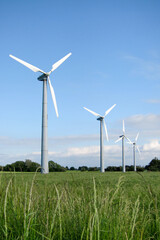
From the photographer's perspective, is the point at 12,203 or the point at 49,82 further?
the point at 49,82

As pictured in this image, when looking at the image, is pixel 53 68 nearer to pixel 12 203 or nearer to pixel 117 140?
pixel 117 140

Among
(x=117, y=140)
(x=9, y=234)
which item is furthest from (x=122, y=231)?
(x=117, y=140)

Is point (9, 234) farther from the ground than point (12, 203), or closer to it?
closer to it

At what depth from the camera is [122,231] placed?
13.4 ft

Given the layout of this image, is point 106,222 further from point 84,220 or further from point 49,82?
point 49,82

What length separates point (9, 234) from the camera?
4.36 m

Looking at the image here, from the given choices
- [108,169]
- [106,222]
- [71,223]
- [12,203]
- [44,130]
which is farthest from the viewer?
[108,169]

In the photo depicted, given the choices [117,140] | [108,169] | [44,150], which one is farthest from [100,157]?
[108,169]

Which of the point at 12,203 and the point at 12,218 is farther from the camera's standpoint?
the point at 12,203

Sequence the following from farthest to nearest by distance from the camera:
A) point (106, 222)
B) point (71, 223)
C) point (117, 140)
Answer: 1. point (117, 140)
2. point (71, 223)
3. point (106, 222)

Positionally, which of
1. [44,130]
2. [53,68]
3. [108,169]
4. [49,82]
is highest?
[53,68]

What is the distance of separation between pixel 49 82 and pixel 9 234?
2758 cm

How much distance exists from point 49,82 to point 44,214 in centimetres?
→ 2751

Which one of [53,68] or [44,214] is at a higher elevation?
[53,68]
